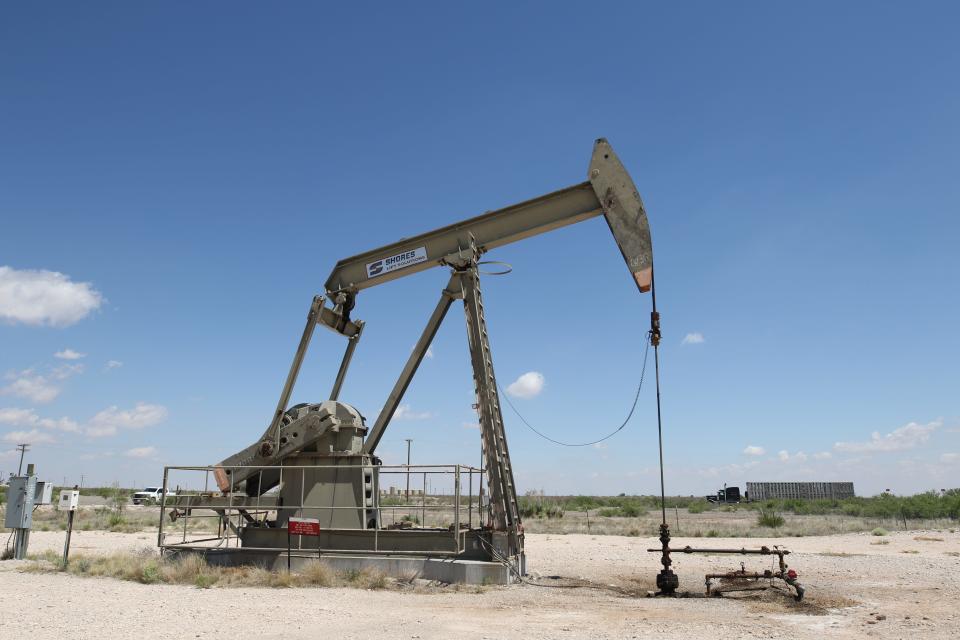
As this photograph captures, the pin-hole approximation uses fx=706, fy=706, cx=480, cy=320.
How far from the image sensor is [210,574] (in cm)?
984

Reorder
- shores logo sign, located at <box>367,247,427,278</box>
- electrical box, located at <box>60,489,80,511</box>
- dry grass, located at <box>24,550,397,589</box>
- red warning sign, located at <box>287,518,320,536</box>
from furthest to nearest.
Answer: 1. electrical box, located at <box>60,489,80,511</box>
2. shores logo sign, located at <box>367,247,427,278</box>
3. red warning sign, located at <box>287,518,320,536</box>
4. dry grass, located at <box>24,550,397,589</box>

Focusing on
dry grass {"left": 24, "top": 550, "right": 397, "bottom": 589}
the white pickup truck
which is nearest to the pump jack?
dry grass {"left": 24, "top": 550, "right": 397, "bottom": 589}

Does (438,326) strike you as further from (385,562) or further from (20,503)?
(20,503)

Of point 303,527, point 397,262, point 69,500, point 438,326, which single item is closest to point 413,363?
point 438,326

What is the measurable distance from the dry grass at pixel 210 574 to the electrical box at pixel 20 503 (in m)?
1.27

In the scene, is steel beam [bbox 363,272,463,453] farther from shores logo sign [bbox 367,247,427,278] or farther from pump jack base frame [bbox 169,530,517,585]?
pump jack base frame [bbox 169,530,517,585]

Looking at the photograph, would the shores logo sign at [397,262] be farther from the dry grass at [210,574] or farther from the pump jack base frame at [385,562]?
the dry grass at [210,574]

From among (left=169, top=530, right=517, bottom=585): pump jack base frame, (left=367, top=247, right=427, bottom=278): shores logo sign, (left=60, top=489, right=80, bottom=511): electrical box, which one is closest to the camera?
(left=169, top=530, right=517, bottom=585): pump jack base frame

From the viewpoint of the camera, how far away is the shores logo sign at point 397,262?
11.3 metres

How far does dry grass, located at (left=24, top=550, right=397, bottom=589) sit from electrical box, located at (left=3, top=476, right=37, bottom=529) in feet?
4.18

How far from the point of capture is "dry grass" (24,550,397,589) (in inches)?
375

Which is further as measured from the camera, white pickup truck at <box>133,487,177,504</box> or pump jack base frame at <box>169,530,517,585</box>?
white pickup truck at <box>133,487,177,504</box>

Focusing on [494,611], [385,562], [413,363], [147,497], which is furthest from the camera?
[147,497]

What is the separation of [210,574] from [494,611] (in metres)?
4.49
